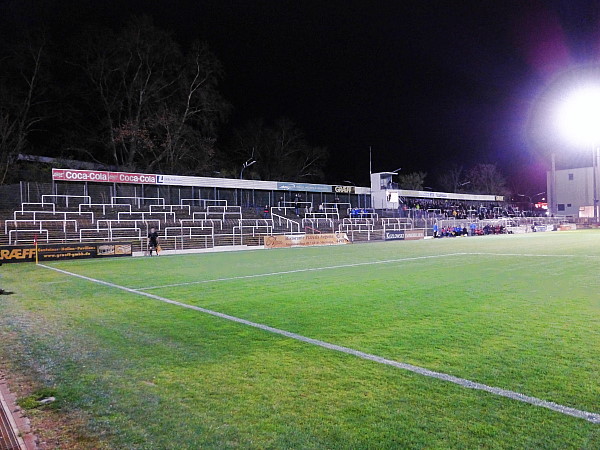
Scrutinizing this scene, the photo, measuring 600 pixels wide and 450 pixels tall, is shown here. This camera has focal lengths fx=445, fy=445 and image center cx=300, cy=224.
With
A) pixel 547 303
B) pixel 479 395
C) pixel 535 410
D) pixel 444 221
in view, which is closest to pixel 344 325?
pixel 479 395

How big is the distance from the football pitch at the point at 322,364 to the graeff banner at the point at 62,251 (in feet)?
37.2

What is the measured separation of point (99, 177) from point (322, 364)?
30995mm

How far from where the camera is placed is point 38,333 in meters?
6.97

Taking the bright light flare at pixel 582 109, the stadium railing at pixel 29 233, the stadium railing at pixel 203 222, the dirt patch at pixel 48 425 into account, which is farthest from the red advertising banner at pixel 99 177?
A: the bright light flare at pixel 582 109

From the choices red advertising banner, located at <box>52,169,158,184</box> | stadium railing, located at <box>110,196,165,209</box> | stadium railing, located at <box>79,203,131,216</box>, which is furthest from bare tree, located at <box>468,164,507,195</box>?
stadium railing, located at <box>79,203,131,216</box>

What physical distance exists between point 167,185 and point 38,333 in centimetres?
3145

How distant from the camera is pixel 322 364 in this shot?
5078 mm

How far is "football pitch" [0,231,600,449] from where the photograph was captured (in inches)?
136

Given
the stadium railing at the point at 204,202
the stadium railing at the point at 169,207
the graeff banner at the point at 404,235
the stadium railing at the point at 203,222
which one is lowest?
the graeff banner at the point at 404,235

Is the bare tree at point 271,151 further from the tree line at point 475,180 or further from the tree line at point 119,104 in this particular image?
the tree line at point 475,180

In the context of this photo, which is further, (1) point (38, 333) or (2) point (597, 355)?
(1) point (38, 333)

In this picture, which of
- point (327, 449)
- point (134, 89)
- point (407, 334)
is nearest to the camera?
point (327, 449)

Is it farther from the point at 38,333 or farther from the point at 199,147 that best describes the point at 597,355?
the point at 199,147

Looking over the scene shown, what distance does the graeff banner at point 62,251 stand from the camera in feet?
66.9
